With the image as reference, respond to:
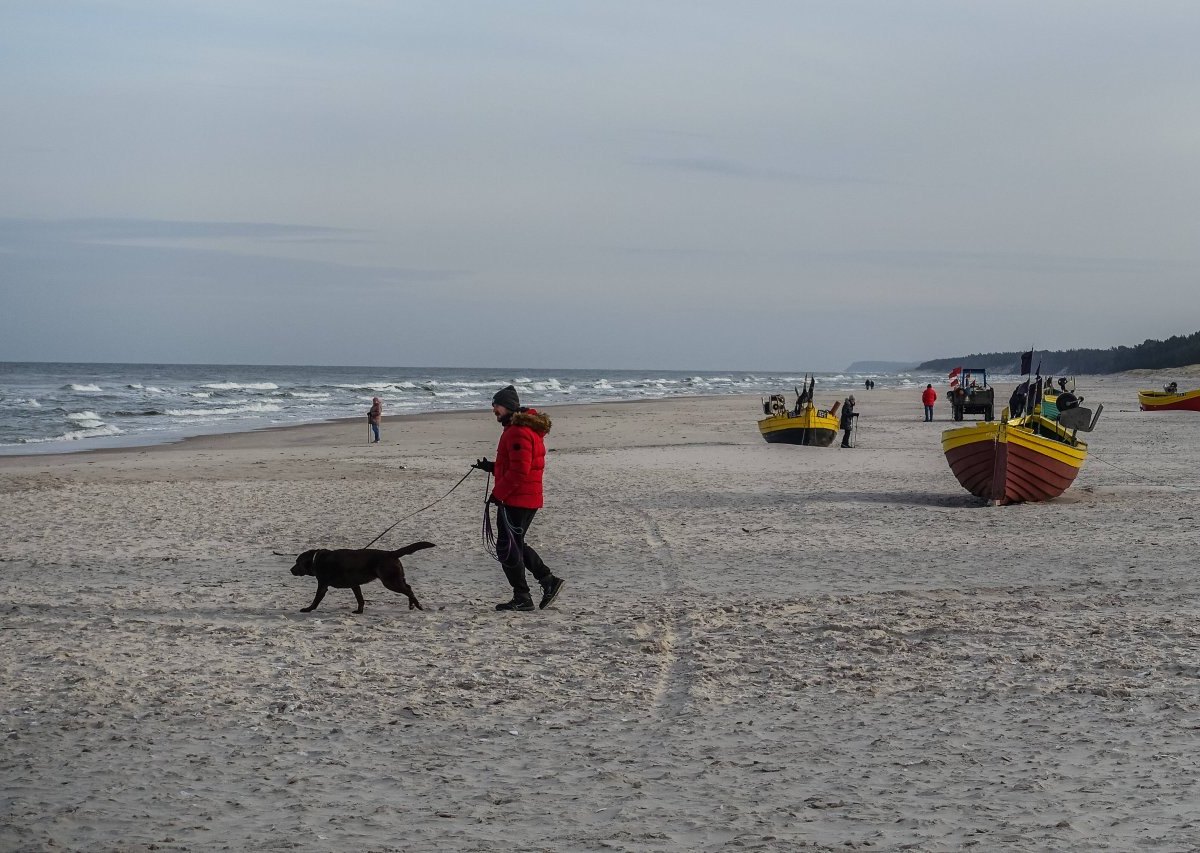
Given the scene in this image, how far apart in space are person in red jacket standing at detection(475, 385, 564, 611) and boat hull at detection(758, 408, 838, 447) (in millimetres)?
19009

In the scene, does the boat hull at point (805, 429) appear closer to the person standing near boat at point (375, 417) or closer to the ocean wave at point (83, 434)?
the person standing near boat at point (375, 417)

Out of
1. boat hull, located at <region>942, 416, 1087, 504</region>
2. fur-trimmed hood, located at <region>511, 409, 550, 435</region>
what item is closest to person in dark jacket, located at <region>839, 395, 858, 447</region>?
boat hull, located at <region>942, 416, 1087, 504</region>

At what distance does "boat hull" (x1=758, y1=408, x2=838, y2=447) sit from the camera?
2698cm

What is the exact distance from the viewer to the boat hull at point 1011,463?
15336 millimetres

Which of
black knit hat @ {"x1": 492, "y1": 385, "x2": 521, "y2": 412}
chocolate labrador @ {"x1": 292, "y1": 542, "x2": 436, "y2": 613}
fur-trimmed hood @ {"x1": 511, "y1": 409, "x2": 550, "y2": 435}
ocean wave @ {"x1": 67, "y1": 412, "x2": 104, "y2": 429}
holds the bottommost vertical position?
ocean wave @ {"x1": 67, "y1": 412, "x2": 104, "y2": 429}

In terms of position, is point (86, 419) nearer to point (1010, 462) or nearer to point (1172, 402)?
point (1010, 462)

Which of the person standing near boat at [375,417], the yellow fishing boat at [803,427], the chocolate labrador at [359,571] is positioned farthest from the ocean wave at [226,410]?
the chocolate labrador at [359,571]

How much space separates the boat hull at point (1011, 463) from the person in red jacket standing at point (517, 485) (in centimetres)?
877

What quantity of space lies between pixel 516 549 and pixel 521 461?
658mm

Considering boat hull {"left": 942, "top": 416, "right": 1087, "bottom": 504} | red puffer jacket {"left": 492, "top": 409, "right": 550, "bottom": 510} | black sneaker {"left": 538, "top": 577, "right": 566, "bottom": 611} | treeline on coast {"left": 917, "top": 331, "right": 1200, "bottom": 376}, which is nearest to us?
red puffer jacket {"left": 492, "top": 409, "right": 550, "bottom": 510}

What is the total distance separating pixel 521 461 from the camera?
27.7 ft

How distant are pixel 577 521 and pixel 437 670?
273 inches

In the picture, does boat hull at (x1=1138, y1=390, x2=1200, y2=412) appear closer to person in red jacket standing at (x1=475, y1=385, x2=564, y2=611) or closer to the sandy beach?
the sandy beach

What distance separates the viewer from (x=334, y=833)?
14.8ft
